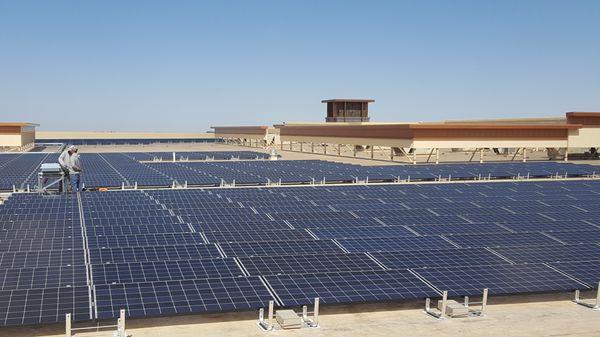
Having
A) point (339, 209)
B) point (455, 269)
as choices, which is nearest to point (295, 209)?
point (339, 209)

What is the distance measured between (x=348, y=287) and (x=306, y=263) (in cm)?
222

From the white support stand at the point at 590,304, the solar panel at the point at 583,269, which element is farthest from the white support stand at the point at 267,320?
the solar panel at the point at 583,269

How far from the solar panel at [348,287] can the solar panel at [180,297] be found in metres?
0.65

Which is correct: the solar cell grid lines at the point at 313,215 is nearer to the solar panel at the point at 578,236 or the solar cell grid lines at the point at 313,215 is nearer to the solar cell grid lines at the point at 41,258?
the solar panel at the point at 578,236

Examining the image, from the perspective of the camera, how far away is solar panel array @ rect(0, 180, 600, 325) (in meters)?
14.3

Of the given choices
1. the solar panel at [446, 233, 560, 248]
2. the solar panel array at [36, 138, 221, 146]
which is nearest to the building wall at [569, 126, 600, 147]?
the solar panel at [446, 233, 560, 248]

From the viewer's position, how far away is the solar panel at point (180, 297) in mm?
13375

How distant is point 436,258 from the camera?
18219 mm

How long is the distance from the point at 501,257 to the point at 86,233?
13984mm

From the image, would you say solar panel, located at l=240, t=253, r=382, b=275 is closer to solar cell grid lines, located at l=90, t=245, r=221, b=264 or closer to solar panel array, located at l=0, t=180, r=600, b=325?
solar panel array, located at l=0, t=180, r=600, b=325

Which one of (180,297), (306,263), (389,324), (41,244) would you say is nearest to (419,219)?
(306,263)

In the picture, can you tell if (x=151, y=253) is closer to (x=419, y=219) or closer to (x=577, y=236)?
(x=419, y=219)

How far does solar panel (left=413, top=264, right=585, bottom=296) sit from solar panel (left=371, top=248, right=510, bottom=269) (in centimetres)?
43

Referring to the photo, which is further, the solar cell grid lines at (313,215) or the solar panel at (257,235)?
the solar cell grid lines at (313,215)
